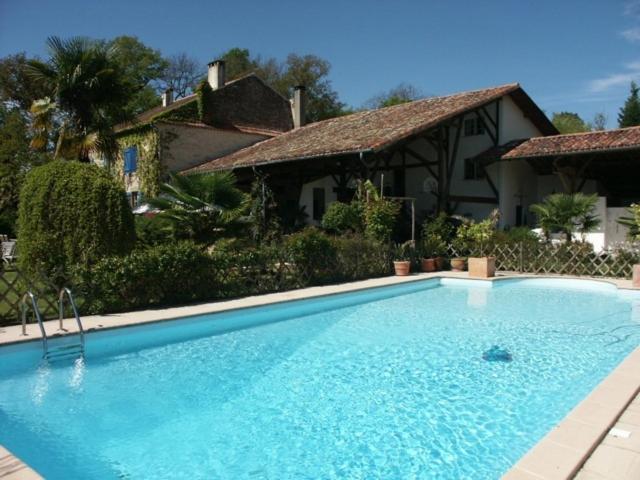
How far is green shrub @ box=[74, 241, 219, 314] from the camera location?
29.5ft

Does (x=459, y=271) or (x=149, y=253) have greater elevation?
(x=149, y=253)

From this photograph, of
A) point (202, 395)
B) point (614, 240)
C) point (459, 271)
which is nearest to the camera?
point (202, 395)

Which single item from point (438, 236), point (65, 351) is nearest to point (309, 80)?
point (438, 236)

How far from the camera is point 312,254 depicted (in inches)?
514

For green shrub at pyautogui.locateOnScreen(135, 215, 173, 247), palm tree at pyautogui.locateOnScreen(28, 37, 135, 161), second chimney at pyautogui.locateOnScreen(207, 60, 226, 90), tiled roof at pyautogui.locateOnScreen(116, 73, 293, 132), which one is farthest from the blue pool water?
second chimney at pyautogui.locateOnScreen(207, 60, 226, 90)

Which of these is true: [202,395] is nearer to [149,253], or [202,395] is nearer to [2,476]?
[2,476]

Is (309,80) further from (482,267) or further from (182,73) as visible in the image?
(482,267)

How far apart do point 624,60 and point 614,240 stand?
7571 mm

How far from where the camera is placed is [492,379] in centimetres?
628

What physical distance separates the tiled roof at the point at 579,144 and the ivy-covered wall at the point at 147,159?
50.8 feet

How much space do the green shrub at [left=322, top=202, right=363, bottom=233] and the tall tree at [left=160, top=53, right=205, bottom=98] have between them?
111 ft

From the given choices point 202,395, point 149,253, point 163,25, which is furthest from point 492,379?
point 163,25

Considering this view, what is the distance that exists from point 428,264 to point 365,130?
6.23 meters

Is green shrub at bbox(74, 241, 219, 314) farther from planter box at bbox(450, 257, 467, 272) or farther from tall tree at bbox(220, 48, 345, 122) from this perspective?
tall tree at bbox(220, 48, 345, 122)
